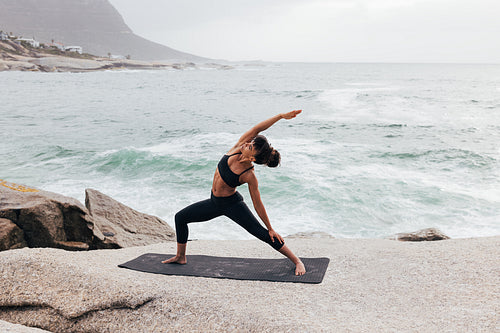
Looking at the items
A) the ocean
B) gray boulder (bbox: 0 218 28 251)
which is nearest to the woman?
gray boulder (bbox: 0 218 28 251)

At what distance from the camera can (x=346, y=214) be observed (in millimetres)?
11539

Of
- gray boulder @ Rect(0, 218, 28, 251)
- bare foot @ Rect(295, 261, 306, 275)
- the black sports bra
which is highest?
the black sports bra

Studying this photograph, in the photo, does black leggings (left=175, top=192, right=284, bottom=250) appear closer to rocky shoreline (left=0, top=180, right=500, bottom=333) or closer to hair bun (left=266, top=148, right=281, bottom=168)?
rocky shoreline (left=0, top=180, right=500, bottom=333)

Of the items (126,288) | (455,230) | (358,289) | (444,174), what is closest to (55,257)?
(126,288)

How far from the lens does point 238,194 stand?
15.8ft

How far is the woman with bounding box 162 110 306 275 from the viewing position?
170 inches

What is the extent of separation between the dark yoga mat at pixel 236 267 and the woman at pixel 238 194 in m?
0.17

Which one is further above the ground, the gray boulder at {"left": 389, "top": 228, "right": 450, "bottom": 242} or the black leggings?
the black leggings

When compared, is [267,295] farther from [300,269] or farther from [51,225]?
[51,225]

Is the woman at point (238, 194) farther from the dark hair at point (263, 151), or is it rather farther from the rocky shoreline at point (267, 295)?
the rocky shoreline at point (267, 295)

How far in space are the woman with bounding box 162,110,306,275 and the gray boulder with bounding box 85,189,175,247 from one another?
2690 mm

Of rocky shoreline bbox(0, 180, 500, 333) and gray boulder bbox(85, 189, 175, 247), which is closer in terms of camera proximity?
rocky shoreline bbox(0, 180, 500, 333)

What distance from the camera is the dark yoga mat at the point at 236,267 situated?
475 centimetres

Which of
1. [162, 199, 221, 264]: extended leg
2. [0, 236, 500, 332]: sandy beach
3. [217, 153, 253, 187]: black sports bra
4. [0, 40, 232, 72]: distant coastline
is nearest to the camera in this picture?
[0, 236, 500, 332]: sandy beach
